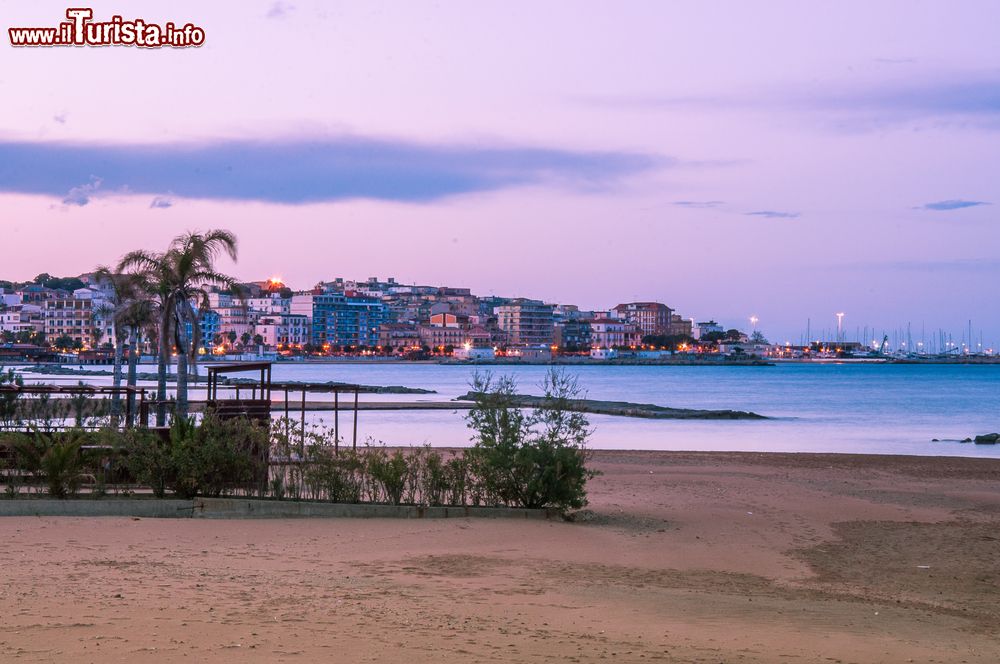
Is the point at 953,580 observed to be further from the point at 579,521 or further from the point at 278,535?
the point at 278,535

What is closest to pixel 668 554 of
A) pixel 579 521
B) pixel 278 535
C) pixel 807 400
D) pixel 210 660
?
pixel 579 521

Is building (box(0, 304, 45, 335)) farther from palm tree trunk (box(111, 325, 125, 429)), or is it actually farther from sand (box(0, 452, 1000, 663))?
sand (box(0, 452, 1000, 663))

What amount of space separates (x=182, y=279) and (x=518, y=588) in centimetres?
1860

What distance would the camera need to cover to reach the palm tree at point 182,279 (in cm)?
2580

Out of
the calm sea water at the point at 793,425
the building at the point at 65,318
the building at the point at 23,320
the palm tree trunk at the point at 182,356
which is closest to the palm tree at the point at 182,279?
the palm tree trunk at the point at 182,356

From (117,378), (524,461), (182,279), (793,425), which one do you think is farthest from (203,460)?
(793,425)

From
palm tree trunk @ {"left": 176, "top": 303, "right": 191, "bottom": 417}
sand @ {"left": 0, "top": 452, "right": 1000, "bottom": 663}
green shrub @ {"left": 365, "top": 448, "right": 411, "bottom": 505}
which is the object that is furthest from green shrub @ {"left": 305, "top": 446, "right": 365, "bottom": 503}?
palm tree trunk @ {"left": 176, "top": 303, "right": 191, "bottom": 417}

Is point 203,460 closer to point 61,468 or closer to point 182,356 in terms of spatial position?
point 61,468

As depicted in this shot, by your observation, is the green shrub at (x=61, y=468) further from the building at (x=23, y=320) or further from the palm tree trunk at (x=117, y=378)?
the building at (x=23, y=320)

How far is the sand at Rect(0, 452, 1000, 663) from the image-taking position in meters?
6.93

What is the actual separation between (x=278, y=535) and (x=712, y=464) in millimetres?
14698

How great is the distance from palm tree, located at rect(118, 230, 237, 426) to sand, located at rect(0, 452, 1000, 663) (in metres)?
13.6

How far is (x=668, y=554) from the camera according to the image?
11547 mm

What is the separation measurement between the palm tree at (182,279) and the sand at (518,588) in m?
13.6
